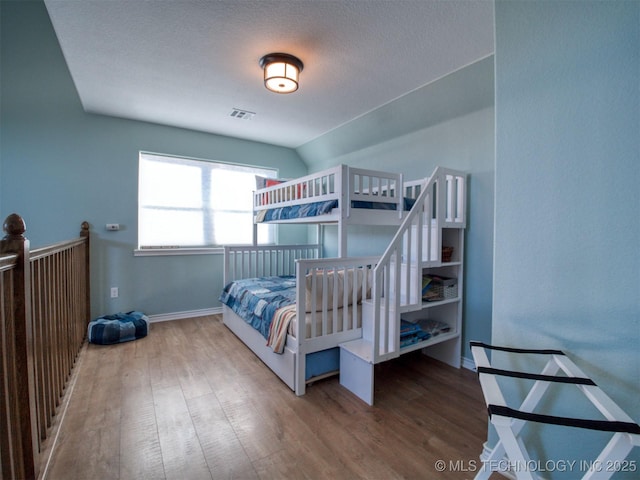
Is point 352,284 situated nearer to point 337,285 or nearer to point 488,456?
point 337,285

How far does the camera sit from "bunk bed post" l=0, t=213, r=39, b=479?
1.06 meters

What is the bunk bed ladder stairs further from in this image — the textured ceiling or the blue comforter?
the textured ceiling

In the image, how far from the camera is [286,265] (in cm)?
408

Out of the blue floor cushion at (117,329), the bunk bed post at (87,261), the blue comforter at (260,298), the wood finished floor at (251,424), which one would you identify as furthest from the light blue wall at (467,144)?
the bunk bed post at (87,261)

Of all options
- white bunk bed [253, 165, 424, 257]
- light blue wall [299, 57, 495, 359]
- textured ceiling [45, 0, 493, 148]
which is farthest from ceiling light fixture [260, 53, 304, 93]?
light blue wall [299, 57, 495, 359]

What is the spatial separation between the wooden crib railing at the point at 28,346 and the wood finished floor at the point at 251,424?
0.81ft

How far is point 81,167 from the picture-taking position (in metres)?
3.12

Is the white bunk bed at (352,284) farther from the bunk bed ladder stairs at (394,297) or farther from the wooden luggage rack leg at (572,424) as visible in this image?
the wooden luggage rack leg at (572,424)

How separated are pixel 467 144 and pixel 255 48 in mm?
1862

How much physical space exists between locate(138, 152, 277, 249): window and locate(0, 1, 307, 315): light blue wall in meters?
0.15

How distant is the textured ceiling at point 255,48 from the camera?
166 centimetres

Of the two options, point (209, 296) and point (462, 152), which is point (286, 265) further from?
point (462, 152)

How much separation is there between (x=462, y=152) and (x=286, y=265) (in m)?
2.56

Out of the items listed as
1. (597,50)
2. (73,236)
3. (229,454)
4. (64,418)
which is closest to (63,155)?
(73,236)
